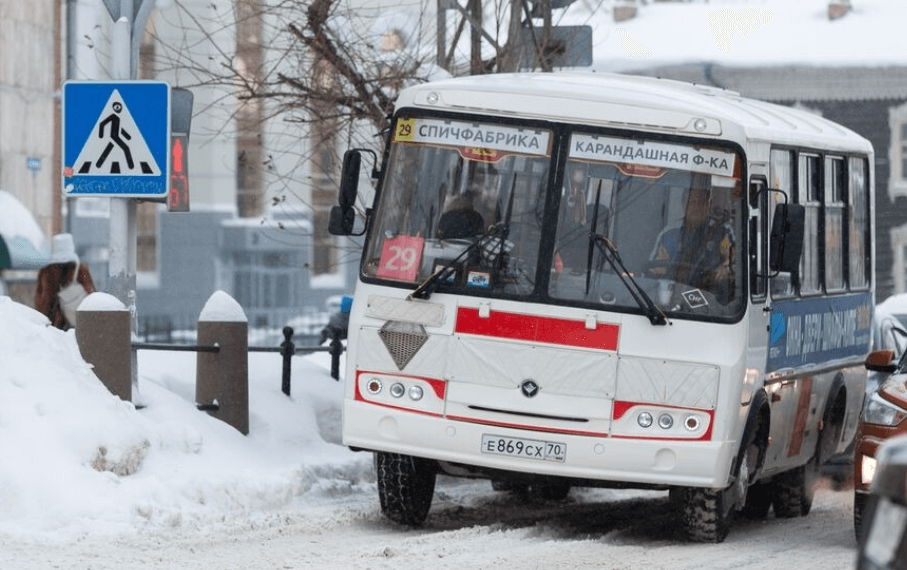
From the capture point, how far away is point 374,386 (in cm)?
1276

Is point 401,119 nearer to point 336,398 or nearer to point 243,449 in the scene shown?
point 243,449

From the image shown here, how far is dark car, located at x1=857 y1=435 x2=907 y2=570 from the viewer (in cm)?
511

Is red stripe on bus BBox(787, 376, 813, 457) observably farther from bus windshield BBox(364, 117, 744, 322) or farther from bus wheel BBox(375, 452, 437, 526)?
bus wheel BBox(375, 452, 437, 526)

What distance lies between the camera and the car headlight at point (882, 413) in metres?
12.0

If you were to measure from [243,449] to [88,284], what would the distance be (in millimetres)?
4543

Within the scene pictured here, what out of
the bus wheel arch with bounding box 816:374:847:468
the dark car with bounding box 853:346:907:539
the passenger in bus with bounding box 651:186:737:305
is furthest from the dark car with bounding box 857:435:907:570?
the bus wheel arch with bounding box 816:374:847:468

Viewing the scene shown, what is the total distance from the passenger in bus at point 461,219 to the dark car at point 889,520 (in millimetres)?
7486

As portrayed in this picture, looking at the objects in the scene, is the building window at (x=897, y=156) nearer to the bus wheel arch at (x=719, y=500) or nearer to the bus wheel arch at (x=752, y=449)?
the bus wheel arch at (x=752, y=449)

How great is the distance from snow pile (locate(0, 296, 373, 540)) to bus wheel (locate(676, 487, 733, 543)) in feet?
8.51

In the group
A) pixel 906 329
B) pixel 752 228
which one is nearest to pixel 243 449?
pixel 752 228

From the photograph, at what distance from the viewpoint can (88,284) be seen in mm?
19141

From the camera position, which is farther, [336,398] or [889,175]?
[889,175]

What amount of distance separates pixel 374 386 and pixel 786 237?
269 cm

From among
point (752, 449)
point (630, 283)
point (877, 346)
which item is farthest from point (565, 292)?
point (877, 346)
